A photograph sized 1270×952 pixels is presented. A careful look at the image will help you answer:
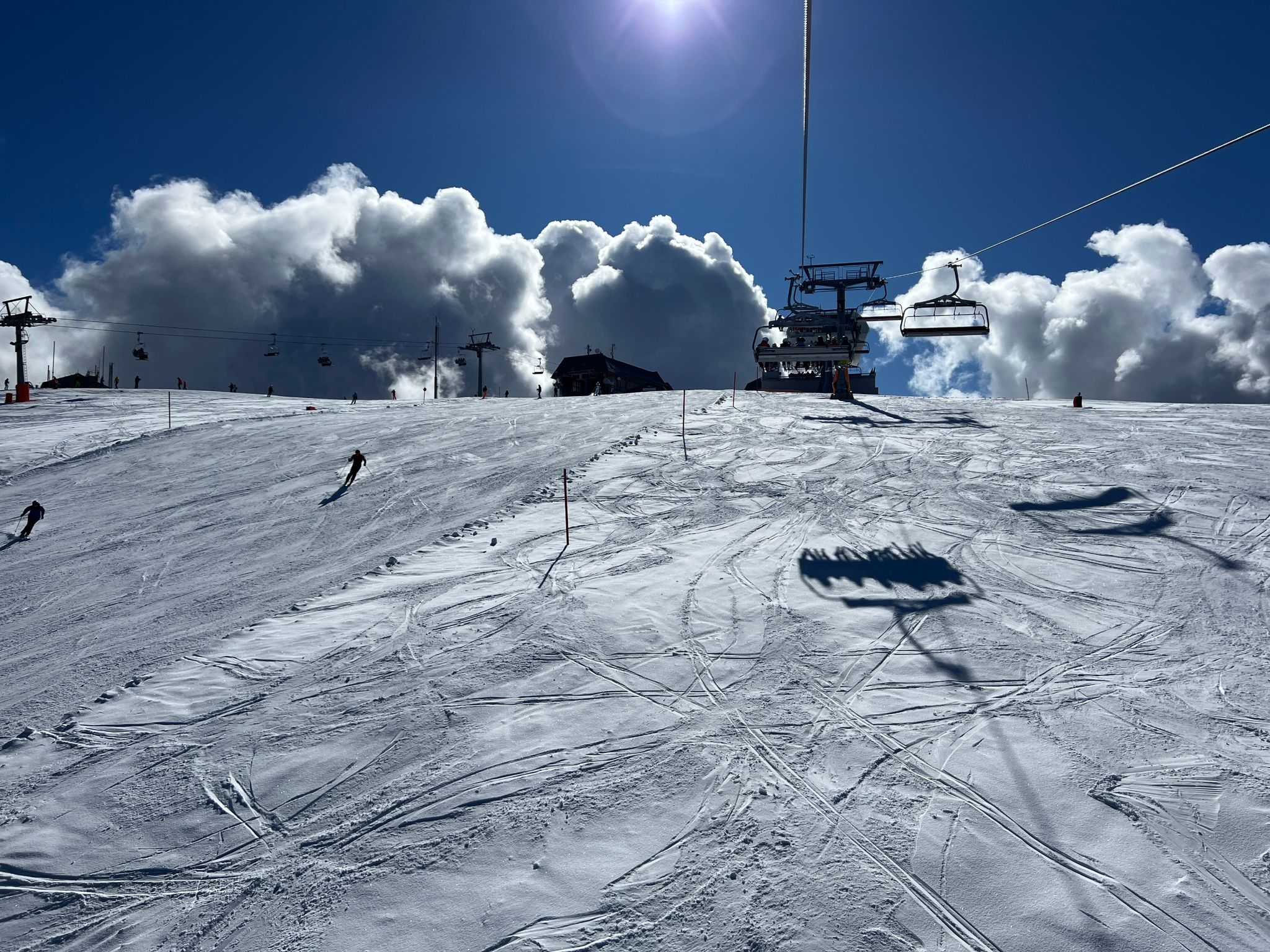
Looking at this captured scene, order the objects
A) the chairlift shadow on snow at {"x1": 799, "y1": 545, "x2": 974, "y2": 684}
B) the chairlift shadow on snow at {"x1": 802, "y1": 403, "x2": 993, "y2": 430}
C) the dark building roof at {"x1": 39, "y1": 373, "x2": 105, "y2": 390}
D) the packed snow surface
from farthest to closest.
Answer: the dark building roof at {"x1": 39, "y1": 373, "x2": 105, "y2": 390}, the chairlift shadow on snow at {"x1": 802, "y1": 403, "x2": 993, "y2": 430}, the chairlift shadow on snow at {"x1": 799, "y1": 545, "x2": 974, "y2": 684}, the packed snow surface

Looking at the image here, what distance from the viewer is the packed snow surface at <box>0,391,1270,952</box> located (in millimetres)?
4387

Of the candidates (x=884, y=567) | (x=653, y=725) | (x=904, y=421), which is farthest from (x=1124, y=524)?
(x=904, y=421)

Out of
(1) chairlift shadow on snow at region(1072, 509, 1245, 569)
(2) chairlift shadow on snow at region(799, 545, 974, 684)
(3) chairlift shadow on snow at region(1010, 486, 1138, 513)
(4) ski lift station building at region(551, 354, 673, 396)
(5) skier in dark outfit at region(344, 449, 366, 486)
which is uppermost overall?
(4) ski lift station building at region(551, 354, 673, 396)

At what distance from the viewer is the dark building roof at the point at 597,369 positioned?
3135 inches

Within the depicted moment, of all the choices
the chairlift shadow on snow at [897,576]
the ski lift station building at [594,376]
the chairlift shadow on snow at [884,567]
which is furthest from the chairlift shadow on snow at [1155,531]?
the ski lift station building at [594,376]

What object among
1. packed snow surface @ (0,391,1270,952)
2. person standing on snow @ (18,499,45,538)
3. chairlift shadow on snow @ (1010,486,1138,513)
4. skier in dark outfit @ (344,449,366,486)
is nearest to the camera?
packed snow surface @ (0,391,1270,952)

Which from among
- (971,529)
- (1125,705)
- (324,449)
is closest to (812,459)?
(971,529)

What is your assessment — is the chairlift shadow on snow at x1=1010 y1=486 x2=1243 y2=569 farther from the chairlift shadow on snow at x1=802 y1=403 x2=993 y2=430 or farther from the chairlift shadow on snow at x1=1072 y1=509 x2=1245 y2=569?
the chairlift shadow on snow at x1=802 y1=403 x2=993 y2=430

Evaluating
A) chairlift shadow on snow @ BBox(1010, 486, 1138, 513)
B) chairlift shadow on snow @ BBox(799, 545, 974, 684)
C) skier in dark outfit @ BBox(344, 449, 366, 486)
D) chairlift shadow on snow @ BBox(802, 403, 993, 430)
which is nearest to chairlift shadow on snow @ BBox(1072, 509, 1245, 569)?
chairlift shadow on snow @ BBox(1010, 486, 1138, 513)

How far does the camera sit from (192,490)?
17.2 m

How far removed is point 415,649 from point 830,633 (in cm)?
551

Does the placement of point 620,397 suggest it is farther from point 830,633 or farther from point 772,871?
point 772,871

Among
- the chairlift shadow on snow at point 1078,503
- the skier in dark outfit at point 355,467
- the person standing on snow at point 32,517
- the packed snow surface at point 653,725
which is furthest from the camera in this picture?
the skier in dark outfit at point 355,467

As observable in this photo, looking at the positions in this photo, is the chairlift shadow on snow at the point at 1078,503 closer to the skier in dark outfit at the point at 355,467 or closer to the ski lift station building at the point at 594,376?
the skier in dark outfit at the point at 355,467
